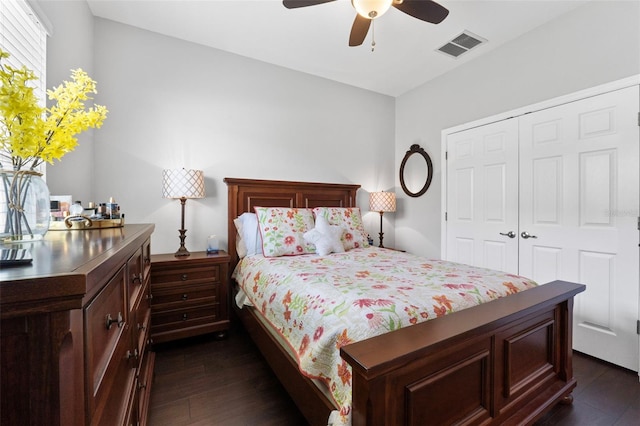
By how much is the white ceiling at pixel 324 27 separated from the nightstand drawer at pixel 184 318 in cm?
260

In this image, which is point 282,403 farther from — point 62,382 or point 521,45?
point 521,45

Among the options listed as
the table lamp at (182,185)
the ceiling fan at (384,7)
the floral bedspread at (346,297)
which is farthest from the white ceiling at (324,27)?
the floral bedspread at (346,297)

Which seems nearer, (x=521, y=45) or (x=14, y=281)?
(x=14, y=281)

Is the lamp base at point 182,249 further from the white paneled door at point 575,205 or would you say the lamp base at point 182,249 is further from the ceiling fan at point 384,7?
the white paneled door at point 575,205

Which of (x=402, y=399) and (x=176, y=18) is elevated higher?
(x=176, y=18)

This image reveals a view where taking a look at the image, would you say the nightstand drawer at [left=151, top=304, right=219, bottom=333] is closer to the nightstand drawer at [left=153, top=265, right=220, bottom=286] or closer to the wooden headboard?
the nightstand drawer at [left=153, top=265, right=220, bottom=286]

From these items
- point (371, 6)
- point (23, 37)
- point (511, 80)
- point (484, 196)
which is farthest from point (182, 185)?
point (511, 80)

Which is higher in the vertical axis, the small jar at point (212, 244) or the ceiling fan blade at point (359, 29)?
the ceiling fan blade at point (359, 29)

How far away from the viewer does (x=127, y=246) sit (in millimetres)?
890

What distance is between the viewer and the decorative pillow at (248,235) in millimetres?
2715

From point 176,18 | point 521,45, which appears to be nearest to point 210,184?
point 176,18

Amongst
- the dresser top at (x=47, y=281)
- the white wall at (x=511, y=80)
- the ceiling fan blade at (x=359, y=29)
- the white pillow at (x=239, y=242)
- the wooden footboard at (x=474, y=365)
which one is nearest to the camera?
the dresser top at (x=47, y=281)

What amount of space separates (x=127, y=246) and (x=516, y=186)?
325cm

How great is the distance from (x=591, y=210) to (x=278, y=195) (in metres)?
2.88
